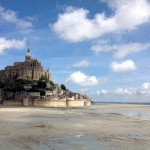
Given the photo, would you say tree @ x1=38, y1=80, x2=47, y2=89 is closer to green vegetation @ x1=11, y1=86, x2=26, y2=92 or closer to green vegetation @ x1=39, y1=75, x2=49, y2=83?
green vegetation @ x1=39, y1=75, x2=49, y2=83

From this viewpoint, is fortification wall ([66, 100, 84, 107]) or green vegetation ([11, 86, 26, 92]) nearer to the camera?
fortification wall ([66, 100, 84, 107])

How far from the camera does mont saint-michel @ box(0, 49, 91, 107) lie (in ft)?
367

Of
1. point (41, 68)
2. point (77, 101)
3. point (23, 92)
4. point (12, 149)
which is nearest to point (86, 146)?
point (12, 149)

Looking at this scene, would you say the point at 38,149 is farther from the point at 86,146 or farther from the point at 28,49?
the point at 28,49

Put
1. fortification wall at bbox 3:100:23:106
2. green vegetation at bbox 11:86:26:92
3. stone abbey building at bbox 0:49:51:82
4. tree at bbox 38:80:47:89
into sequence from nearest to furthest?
fortification wall at bbox 3:100:23:106
green vegetation at bbox 11:86:26:92
tree at bbox 38:80:47:89
stone abbey building at bbox 0:49:51:82

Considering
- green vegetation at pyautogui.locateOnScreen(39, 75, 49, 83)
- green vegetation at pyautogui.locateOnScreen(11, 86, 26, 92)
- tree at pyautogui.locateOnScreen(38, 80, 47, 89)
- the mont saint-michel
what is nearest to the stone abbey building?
the mont saint-michel

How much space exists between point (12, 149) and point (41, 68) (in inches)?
4776

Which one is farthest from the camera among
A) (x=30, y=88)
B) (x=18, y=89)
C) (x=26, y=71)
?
(x=26, y=71)

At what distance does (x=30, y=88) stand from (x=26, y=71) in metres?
12.9

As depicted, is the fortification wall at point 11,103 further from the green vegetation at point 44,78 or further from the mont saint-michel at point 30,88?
the green vegetation at point 44,78

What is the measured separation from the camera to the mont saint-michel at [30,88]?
111875mm

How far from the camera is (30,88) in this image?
123 m

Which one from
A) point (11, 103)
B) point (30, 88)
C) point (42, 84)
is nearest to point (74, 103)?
point (42, 84)

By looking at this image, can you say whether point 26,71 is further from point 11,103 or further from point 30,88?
point 11,103
